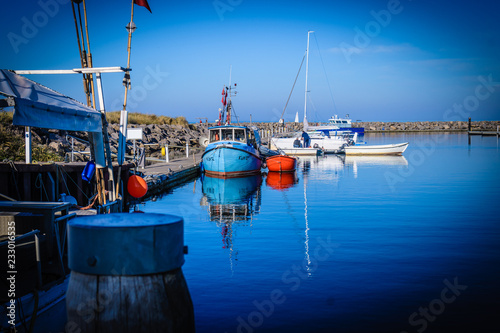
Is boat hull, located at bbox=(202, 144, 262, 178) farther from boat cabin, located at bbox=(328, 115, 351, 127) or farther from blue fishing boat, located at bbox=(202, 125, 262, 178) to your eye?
boat cabin, located at bbox=(328, 115, 351, 127)

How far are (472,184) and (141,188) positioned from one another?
19.8 m

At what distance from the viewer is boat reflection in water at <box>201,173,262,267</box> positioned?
15.0 meters

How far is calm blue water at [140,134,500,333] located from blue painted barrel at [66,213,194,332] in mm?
3948

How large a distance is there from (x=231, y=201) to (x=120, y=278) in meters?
17.3

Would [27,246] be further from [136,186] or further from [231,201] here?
[231,201]

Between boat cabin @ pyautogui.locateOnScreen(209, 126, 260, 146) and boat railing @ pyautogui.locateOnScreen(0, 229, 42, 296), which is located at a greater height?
boat cabin @ pyautogui.locateOnScreen(209, 126, 260, 146)

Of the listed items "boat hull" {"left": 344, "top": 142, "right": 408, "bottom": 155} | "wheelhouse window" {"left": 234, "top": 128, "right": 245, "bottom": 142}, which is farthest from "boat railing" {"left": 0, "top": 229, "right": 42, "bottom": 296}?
"boat hull" {"left": 344, "top": 142, "right": 408, "bottom": 155}

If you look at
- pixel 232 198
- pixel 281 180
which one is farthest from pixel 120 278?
pixel 281 180

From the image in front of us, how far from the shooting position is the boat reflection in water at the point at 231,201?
49.3 ft

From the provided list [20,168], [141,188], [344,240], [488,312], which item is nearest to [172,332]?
[488,312]

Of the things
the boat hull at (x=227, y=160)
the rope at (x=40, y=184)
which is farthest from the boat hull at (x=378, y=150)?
the rope at (x=40, y=184)

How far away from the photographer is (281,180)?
28719 millimetres

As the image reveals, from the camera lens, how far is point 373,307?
7.91 metres

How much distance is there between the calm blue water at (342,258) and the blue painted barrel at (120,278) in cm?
395
